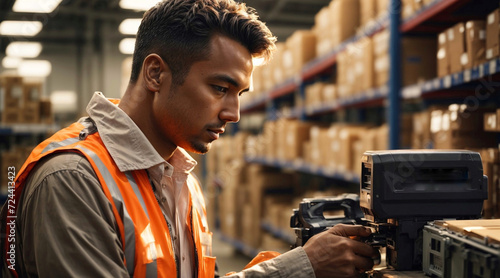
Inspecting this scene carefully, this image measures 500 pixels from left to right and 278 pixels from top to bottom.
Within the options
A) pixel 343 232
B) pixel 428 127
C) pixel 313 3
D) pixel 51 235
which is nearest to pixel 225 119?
pixel 343 232

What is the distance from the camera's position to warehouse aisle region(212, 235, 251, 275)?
21.4 feet

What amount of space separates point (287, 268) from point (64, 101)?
15.2 meters

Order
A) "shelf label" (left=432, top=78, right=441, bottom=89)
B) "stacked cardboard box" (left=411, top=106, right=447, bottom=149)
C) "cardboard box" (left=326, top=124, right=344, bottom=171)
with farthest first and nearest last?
"cardboard box" (left=326, top=124, right=344, bottom=171), "stacked cardboard box" (left=411, top=106, right=447, bottom=149), "shelf label" (left=432, top=78, right=441, bottom=89)

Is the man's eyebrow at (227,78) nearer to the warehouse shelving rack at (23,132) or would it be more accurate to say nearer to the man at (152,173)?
the man at (152,173)

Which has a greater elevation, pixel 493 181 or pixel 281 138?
pixel 281 138

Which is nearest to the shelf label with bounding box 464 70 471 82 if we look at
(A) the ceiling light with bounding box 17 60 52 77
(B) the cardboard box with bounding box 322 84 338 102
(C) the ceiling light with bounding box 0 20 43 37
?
(B) the cardboard box with bounding box 322 84 338 102

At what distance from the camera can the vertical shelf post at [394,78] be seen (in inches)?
141

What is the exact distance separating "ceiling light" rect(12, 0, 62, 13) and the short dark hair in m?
9.66

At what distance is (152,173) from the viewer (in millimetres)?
1593

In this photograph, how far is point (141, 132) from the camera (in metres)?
1.57

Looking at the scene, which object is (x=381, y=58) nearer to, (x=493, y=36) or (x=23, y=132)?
(x=493, y=36)

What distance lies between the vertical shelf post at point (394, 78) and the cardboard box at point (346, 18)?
1240 millimetres

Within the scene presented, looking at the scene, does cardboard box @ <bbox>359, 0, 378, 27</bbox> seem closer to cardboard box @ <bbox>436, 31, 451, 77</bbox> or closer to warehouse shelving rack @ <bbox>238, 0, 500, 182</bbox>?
warehouse shelving rack @ <bbox>238, 0, 500, 182</bbox>

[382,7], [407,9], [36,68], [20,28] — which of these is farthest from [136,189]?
[36,68]
